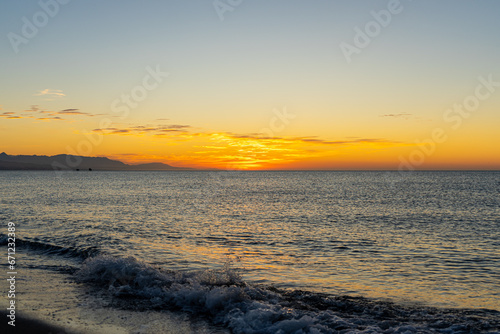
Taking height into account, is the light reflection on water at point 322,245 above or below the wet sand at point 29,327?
below

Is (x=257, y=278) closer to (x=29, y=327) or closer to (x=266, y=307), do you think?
(x=266, y=307)

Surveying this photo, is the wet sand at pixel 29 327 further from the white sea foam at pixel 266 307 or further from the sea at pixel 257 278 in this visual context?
the white sea foam at pixel 266 307

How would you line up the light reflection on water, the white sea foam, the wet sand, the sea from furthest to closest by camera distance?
the light reflection on water → the sea → the white sea foam → the wet sand

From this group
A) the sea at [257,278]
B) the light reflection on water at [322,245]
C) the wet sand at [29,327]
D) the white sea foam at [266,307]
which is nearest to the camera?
the wet sand at [29,327]

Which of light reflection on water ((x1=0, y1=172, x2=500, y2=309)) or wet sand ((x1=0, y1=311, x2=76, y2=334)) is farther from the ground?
wet sand ((x1=0, y1=311, x2=76, y2=334))

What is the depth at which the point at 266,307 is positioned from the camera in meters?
11.8

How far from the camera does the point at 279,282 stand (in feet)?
50.9

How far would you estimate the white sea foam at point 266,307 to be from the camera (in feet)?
34.9

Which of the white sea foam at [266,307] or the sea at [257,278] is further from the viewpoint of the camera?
the sea at [257,278]

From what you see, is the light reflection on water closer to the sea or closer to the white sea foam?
the sea

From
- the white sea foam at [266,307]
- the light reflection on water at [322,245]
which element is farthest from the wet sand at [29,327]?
the light reflection on water at [322,245]

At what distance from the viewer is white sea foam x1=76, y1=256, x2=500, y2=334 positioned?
10.6m

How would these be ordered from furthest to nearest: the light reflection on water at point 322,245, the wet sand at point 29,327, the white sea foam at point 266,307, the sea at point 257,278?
1. the light reflection on water at point 322,245
2. the sea at point 257,278
3. the white sea foam at point 266,307
4. the wet sand at point 29,327

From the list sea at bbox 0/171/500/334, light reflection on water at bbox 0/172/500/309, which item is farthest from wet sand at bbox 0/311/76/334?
light reflection on water at bbox 0/172/500/309
